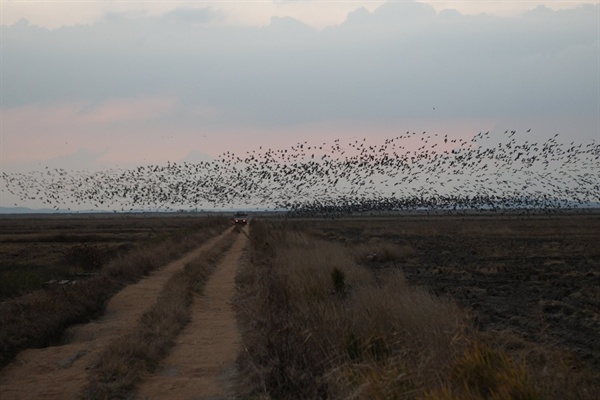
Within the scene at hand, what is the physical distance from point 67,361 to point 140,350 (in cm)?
143

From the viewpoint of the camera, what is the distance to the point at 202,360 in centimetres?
1173

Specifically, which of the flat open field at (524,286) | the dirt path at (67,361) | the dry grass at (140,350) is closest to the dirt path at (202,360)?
the dry grass at (140,350)

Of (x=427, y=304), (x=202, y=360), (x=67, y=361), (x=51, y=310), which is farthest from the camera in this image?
(x=51, y=310)

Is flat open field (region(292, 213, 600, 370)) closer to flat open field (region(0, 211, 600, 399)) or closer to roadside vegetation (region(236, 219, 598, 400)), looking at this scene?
flat open field (region(0, 211, 600, 399))

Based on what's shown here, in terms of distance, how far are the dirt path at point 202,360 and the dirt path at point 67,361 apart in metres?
1.16

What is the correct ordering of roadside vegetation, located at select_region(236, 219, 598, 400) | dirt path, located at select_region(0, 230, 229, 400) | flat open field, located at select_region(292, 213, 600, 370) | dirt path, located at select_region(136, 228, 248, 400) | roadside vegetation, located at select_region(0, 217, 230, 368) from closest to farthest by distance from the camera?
roadside vegetation, located at select_region(236, 219, 598, 400), dirt path, located at select_region(136, 228, 248, 400), dirt path, located at select_region(0, 230, 229, 400), flat open field, located at select_region(292, 213, 600, 370), roadside vegetation, located at select_region(0, 217, 230, 368)

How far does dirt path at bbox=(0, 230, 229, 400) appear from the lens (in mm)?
10133

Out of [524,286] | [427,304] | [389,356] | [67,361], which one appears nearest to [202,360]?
[67,361]

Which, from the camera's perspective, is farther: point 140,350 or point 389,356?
point 140,350

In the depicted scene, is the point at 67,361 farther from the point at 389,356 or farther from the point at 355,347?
the point at 389,356

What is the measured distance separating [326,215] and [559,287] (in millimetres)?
133171

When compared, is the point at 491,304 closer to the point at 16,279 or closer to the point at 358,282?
the point at 358,282

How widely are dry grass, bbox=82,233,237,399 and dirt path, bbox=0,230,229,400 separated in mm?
331

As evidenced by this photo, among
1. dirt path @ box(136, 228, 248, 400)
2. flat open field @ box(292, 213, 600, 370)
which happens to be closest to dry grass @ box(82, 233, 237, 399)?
dirt path @ box(136, 228, 248, 400)
